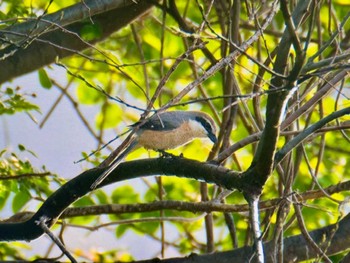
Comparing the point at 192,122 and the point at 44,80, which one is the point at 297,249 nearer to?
the point at 192,122

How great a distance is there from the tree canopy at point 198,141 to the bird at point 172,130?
0.12 m

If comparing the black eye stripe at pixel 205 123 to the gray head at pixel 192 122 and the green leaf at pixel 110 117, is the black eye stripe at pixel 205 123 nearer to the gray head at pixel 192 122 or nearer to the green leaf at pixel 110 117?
A: the gray head at pixel 192 122

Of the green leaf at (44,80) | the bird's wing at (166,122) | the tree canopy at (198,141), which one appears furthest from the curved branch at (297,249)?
the green leaf at (44,80)

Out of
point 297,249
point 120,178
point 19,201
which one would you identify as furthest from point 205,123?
point 120,178

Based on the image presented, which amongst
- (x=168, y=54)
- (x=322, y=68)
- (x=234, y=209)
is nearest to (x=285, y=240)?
(x=234, y=209)

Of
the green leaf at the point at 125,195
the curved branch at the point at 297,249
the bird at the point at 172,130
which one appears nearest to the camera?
the curved branch at the point at 297,249

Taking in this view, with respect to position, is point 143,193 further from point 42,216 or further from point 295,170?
point 42,216

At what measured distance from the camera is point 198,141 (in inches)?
201

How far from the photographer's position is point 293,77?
2.38 metres

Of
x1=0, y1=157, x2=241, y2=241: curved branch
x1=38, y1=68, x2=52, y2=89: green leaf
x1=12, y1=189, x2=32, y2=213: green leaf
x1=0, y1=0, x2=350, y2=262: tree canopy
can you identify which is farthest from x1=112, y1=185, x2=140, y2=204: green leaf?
x1=0, y1=157, x2=241, y2=241: curved branch

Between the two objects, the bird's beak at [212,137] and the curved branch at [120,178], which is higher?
the bird's beak at [212,137]

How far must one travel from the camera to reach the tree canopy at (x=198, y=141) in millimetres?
2754

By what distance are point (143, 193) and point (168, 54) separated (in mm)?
940

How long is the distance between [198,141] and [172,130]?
2.30 ft
